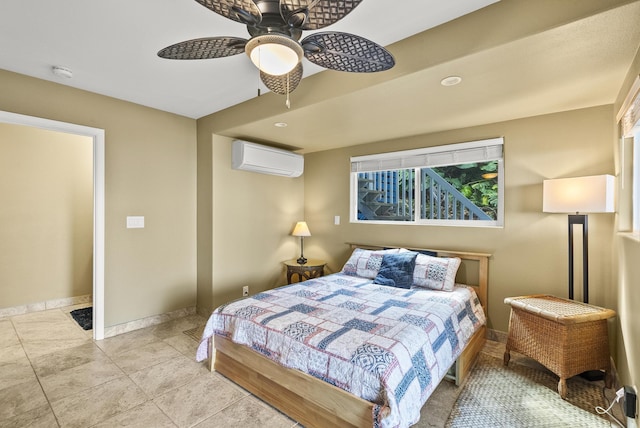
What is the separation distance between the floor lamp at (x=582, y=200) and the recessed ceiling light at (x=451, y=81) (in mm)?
1223

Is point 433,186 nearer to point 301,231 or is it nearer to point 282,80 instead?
point 301,231

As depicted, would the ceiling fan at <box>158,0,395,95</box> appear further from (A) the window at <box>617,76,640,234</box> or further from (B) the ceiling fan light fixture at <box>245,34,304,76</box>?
(A) the window at <box>617,76,640,234</box>

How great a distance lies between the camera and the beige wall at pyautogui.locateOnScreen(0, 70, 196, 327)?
9.56 ft

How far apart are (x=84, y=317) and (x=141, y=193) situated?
1741mm

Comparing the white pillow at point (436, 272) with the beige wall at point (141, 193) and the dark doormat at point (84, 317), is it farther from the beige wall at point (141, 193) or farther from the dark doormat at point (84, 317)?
the dark doormat at point (84, 317)

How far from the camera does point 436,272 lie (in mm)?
2979

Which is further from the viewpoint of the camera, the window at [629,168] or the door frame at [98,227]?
the door frame at [98,227]

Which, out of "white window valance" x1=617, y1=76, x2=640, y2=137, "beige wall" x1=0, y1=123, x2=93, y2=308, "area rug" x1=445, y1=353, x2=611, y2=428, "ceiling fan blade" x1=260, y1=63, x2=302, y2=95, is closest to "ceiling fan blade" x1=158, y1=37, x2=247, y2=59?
"ceiling fan blade" x1=260, y1=63, x2=302, y2=95

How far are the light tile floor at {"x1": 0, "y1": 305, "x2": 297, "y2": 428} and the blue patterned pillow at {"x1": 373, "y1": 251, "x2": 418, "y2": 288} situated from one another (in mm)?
1592

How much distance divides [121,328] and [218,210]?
1.58 meters

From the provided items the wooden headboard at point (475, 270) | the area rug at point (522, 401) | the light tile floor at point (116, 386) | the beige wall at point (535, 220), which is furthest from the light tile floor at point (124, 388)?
the beige wall at point (535, 220)

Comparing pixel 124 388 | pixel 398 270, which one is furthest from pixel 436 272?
pixel 124 388

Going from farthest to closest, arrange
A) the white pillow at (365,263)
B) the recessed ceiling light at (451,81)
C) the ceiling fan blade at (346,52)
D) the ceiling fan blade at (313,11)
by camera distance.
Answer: the white pillow at (365,263) < the recessed ceiling light at (451,81) < the ceiling fan blade at (346,52) < the ceiling fan blade at (313,11)

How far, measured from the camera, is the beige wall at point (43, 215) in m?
3.73
